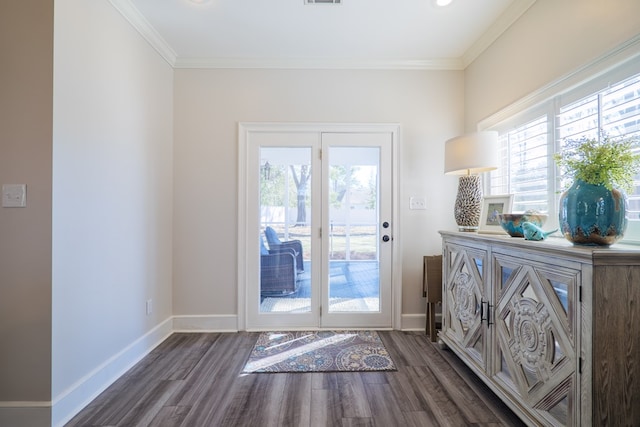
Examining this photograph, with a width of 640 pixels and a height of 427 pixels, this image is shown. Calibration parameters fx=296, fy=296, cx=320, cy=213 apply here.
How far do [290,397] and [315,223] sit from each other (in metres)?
1.50

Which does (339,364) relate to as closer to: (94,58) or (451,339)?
(451,339)

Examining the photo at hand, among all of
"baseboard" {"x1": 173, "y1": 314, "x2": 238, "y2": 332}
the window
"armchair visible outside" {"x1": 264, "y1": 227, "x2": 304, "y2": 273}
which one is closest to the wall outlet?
the window

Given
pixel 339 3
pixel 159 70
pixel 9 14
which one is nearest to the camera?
pixel 9 14

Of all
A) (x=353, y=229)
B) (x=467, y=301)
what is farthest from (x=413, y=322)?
(x=353, y=229)

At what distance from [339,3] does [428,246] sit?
2216mm

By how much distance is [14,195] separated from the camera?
1563mm

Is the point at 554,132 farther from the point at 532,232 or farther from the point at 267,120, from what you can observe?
the point at 267,120

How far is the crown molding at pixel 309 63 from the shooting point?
2.87 metres

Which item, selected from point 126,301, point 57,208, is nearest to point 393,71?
point 57,208

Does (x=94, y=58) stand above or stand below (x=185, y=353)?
above

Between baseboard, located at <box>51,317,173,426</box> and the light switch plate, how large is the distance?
1061 millimetres

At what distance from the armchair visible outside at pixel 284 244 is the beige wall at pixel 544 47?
203 cm

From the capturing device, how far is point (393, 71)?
9.56ft

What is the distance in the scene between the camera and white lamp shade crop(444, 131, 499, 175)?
84.4 inches
